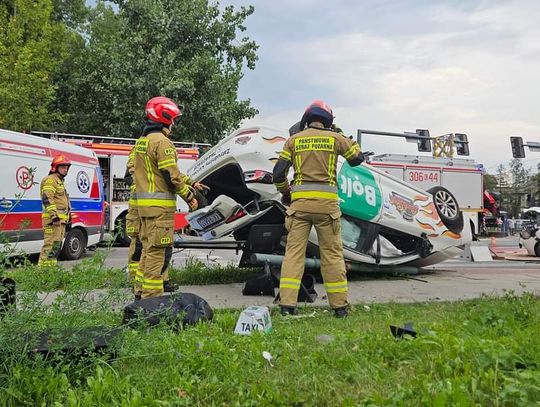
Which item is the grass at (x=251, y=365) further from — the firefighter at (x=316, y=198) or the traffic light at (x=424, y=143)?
the traffic light at (x=424, y=143)

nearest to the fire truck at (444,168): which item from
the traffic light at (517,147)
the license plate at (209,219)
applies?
the traffic light at (517,147)

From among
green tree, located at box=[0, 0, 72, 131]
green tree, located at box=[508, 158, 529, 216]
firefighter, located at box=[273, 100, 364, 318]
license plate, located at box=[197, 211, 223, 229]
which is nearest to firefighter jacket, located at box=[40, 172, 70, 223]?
license plate, located at box=[197, 211, 223, 229]

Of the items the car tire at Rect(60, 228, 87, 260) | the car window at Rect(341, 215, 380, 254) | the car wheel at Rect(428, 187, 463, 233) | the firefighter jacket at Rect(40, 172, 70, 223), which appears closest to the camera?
the car window at Rect(341, 215, 380, 254)

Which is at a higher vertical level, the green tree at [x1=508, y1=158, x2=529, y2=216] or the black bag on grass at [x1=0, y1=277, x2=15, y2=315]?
the green tree at [x1=508, y1=158, x2=529, y2=216]

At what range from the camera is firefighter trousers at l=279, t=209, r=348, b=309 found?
4.98m

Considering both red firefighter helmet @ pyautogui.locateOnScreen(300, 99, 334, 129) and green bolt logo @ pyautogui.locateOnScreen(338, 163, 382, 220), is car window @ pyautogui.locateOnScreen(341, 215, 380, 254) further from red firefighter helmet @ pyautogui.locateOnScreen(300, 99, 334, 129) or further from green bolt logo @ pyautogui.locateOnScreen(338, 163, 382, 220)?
red firefighter helmet @ pyautogui.locateOnScreen(300, 99, 334, 129)

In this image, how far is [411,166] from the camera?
23.2 m

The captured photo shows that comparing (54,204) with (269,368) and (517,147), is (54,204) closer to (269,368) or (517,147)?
(269,368)

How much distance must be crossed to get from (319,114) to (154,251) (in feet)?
6.63

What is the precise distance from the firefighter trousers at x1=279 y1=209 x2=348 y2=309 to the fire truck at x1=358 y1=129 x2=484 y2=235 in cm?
1797

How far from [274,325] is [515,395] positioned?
2254 mm

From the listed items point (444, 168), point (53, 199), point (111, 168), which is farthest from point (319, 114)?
point (444, 168)

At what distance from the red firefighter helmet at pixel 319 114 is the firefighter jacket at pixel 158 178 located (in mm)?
1331

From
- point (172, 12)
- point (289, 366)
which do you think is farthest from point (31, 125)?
point (289, 366)
